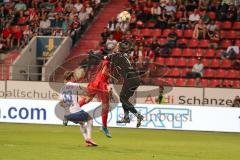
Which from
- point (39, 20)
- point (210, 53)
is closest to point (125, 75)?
point (210, 53)

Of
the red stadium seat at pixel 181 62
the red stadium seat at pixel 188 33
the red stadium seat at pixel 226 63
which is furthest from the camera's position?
the red stadium seat at pixel 188 33

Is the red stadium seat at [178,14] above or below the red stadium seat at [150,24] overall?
above

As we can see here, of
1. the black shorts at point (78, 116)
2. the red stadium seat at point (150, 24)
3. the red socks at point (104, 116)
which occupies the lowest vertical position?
the red socks at point (104, 116)

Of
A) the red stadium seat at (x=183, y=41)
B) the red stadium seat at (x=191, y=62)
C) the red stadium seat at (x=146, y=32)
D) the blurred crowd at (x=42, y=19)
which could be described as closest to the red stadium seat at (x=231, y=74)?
the red stadium seat at (x=191, y=62)

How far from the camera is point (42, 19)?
119 ft

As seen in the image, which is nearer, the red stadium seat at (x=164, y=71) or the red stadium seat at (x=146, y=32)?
the red stadium seat at (x=164, y=71)

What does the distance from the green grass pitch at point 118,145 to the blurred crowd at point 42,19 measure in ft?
33.2

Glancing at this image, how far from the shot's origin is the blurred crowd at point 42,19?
117 ft

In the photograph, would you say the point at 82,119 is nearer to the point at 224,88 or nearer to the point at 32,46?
the point at 224,88

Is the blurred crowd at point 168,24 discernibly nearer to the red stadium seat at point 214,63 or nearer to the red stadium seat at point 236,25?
the red stadium seat at point 236,25

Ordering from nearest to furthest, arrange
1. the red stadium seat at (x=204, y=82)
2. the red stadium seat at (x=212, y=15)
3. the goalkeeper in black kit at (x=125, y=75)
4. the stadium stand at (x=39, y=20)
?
1. the goalkeeper in black kit at (x=125, y=75)
2. the red stadium seat at (x=204, y=82)
3. the red stadium seat at (x=212, y=15)
4. the stadium stand at (x=39, y=20)

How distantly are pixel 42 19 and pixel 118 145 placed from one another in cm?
1858

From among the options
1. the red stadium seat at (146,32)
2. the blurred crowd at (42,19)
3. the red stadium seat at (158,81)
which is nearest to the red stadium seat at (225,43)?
the red stadium seat at (146,32)

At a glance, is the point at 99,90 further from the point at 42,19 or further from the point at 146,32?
the point at 42,19
